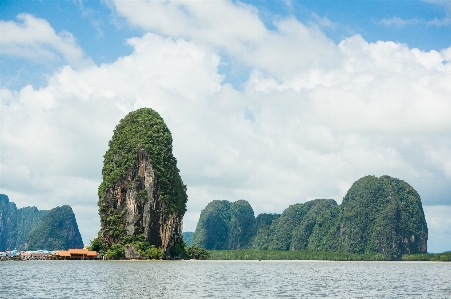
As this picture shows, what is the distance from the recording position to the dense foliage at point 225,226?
162 meters

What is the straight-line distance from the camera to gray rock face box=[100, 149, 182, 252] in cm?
7294

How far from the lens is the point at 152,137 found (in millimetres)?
76688

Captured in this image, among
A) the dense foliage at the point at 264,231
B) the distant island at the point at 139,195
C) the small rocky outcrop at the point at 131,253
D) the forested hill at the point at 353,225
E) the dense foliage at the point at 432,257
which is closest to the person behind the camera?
the small rocky outcrop at the point at 131,253

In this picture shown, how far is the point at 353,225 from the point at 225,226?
55893 millimetres

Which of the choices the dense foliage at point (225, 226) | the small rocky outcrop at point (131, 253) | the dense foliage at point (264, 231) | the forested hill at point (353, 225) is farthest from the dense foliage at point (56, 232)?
the small rocky outcrop at point (131, 253)

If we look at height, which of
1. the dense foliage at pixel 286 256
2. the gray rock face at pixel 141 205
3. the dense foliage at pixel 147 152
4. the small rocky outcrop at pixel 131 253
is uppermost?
the dense foliage at pixel 147 152

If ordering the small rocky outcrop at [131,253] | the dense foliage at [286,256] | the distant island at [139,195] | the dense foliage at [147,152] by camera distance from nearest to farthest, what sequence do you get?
the small rocky outcrop at [131,253] < the distant island at [139,195] < the dense foliage at [147,152] < the dense foliage at [286,256]

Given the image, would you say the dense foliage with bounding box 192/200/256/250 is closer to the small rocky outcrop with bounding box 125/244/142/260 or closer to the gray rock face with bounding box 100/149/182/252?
the gray rock face with bounding box 100/149/182/252

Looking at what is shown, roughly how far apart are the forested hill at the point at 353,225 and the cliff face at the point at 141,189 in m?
55.0

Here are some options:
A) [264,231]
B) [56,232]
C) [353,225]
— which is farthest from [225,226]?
[353,225]

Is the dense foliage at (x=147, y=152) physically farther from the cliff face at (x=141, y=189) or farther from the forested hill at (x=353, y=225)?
the forested hill at (x=353, y=225)

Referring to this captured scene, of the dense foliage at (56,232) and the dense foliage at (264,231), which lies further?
the dense foliage at (56,232)

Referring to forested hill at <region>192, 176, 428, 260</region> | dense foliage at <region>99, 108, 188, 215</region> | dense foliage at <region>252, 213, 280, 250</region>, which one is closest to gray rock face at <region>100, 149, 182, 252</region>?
dense foliage at <region>99, 108, 188, 215</region>

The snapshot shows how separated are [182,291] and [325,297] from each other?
6944 millimetres
